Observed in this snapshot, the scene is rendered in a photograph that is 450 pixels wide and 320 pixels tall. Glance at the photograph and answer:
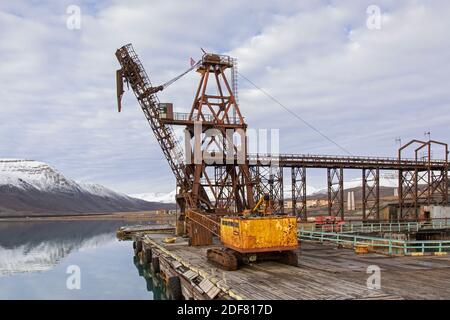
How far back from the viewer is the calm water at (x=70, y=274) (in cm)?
2862

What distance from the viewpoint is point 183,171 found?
38219mm

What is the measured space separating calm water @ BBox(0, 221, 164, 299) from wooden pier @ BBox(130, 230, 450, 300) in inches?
292

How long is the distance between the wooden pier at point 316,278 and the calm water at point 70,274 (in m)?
7.42

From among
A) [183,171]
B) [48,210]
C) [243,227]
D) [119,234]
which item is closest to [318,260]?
[243,227]

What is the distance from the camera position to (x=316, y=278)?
50.7 ft

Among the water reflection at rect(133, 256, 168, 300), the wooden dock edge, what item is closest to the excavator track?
the wooden dock edge

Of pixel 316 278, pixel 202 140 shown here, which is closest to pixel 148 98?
pixel 202 140

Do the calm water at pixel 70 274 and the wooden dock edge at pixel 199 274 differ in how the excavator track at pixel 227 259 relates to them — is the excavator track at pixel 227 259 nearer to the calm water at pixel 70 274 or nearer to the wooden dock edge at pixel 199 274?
the wooden dock edge at pixel 199 274

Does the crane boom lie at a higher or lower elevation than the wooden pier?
higher

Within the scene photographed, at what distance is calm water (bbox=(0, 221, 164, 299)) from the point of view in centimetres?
2862

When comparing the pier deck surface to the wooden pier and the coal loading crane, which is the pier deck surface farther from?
the coal loading crane

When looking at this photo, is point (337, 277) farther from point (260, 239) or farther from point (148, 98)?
point (148, 98)

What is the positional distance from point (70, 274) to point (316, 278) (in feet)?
95.4

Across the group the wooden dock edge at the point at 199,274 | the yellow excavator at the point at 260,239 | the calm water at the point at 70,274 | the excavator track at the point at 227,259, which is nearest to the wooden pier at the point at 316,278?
the wooden dock edge at the point at 199,274
